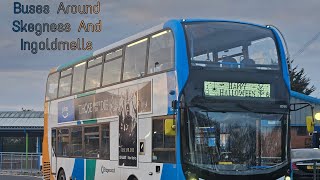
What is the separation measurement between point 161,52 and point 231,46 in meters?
1.48

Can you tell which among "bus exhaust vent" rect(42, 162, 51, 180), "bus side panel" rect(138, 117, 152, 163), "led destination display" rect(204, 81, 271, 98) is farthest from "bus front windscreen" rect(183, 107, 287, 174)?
"bus exhaust vent" rect(42, 162, 51, 180)

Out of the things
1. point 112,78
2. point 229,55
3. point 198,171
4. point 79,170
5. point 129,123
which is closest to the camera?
point 198,171

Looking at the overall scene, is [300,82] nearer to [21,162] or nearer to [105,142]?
[21,162]

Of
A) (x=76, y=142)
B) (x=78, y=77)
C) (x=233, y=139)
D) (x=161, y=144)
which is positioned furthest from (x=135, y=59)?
(x=76, y=142)

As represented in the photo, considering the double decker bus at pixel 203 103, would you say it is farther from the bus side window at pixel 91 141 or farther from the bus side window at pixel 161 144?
the bus side window at pixel 91 141

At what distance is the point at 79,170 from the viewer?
18.2 metres

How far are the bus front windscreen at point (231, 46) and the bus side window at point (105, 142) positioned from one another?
14.1 ft

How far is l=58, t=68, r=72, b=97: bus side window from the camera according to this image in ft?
63.7

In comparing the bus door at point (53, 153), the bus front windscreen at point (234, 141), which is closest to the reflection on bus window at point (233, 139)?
the bus front windscreen at point (234, 141)

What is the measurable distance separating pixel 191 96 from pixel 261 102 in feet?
5.01

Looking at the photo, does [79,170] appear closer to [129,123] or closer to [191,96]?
[129,123]

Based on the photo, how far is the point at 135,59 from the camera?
14586 millimetres

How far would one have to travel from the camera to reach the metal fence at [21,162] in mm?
38469

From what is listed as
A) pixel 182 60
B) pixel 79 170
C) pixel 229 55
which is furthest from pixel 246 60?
pixel 79 170
